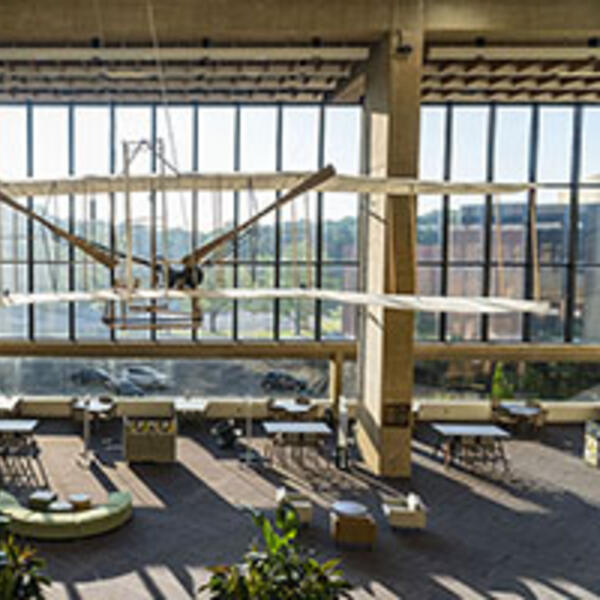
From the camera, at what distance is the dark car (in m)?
16.0

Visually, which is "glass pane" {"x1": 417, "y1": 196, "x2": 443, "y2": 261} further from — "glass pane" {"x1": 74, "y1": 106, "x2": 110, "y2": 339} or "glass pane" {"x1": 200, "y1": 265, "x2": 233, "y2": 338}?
"glass pane" {"x1": 74, "y1": 106, "x2": 110, "y2": 339}

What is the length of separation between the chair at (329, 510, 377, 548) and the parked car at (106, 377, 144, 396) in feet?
28.3

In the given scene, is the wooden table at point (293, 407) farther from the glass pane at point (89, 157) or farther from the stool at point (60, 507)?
the stool at point (60, 507)

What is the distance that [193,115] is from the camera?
1564 cm

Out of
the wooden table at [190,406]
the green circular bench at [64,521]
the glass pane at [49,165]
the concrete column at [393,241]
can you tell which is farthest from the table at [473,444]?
the glass pane at [49,165]

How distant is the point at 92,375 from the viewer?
1598cm

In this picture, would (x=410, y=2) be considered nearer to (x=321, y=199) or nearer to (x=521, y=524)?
(x=321, y=199)

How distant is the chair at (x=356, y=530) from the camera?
28.3 ft

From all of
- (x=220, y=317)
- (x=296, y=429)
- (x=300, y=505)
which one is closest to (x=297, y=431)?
(x=296, y=429)

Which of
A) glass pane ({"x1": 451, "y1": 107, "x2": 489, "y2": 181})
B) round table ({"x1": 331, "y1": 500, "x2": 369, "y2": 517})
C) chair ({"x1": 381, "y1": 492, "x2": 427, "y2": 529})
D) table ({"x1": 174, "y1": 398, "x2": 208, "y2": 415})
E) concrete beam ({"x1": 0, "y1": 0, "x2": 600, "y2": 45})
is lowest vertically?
chair ({"x1": 381, "y1": 492, "x2": 427, "y2": 529})

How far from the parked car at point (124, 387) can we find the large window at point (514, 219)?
728 centimetres

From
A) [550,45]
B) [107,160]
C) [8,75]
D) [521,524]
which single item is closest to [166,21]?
[8,75]

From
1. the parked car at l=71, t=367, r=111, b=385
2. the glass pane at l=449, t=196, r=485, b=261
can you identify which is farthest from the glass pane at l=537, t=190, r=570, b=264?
the parked car at l=71, t=367, r=111, b=385

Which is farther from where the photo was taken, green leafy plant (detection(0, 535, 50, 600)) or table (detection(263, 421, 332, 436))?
table (detection(263, 421, 332, 436))
